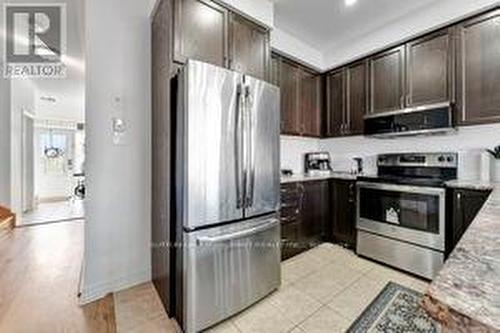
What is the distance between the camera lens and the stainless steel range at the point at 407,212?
2.60 m

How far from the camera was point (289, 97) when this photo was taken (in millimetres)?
3621

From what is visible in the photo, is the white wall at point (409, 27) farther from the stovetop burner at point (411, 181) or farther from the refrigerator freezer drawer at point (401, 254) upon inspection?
the refrigerator freezer drawer at point (401, 254)

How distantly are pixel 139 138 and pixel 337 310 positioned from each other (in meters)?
2.38

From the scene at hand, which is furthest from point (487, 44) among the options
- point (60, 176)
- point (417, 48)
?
point (60, 176)

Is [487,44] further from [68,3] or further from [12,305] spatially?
[12,305]

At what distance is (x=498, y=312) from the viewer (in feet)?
1.34

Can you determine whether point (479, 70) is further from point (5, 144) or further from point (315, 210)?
point (5, 144)

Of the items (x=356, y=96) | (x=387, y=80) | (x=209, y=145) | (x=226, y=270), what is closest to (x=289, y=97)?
(x=356, y=96)

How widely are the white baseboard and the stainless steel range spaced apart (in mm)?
2503

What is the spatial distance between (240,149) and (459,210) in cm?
210

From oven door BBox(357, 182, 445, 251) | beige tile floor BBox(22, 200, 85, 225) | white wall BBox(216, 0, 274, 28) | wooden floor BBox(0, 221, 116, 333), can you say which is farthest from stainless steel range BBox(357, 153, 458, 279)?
beige tile floor BBox(22, 200, 85, 225)

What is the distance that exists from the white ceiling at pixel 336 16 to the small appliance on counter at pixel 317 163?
167 cm

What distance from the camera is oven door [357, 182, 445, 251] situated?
2.58 meters

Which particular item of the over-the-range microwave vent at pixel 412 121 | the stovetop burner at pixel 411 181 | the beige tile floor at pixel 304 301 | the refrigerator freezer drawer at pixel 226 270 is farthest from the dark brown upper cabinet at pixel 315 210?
the refrigerator freezer drawer at pixel 226 270
